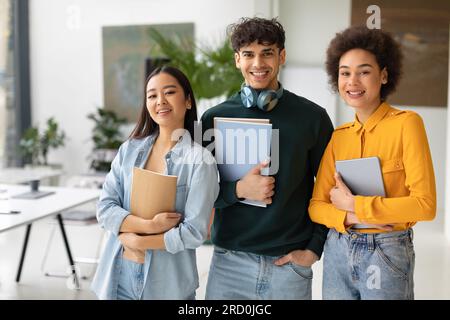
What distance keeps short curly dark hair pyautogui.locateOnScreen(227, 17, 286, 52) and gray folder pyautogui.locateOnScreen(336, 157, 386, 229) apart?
44cm

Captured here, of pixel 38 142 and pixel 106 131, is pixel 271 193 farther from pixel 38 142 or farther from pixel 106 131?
pixel 38 142

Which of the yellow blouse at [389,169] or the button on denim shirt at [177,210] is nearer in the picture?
the yellow blouse at [389,169]

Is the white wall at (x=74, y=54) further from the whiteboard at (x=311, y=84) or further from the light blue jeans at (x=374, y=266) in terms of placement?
the light blue jeans at (x=374, y=266)

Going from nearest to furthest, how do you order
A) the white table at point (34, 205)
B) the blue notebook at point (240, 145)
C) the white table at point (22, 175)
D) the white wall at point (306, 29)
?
the blue notebook at point (240, 145)
the white table at point (34, 205)
the white table at point (22, 175)
the white wall at point (306, 29)

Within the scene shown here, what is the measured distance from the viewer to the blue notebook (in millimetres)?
1742

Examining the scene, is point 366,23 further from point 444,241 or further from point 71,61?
point 71,61

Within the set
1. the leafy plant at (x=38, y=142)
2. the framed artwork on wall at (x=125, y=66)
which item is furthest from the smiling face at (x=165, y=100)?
the leafy plant at (x=38, y=142)

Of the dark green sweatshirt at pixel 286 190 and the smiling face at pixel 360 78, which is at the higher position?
the smiling face at pixel 360 78

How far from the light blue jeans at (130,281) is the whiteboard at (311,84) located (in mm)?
5073

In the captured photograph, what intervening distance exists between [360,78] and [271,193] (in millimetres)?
431

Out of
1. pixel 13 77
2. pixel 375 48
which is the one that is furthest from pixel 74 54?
pixel 375 48

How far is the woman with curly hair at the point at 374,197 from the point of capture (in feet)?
5.05

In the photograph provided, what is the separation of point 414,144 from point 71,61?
616cm

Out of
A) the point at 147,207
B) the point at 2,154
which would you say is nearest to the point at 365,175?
the point at 147,207
